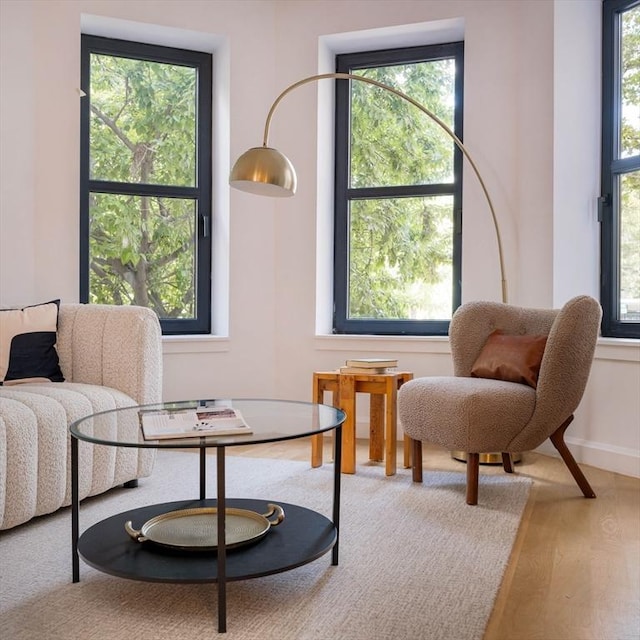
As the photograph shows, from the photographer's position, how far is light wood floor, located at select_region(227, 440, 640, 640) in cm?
178

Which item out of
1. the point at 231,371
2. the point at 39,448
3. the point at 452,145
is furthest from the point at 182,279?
the point at 39,448

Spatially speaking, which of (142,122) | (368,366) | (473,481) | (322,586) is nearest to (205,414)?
(322,586)

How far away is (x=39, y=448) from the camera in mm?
2473

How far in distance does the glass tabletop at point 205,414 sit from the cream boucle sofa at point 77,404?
1.60 ft

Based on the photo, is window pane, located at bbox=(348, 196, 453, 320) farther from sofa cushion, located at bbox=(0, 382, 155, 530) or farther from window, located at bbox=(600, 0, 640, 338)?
sofa cushion, located at bbox=(0, 382, 155, 530)

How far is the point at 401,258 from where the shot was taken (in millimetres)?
4512

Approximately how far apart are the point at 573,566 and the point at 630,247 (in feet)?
6.79

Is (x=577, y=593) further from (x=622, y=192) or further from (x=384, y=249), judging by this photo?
(x=384, y=249)

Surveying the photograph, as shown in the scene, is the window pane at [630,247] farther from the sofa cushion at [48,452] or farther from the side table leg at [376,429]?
the sofa cushion at [48,452]

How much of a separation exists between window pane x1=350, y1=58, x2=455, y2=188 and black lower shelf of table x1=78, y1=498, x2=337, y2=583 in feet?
9.21

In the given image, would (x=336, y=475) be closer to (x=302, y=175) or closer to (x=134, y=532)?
(x=134, y=532)

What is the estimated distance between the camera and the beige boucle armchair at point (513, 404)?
2.81 meters

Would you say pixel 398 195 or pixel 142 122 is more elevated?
pixel 142 122

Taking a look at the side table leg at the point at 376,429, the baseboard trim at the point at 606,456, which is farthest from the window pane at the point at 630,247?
the side table leg at the point at 376,429
